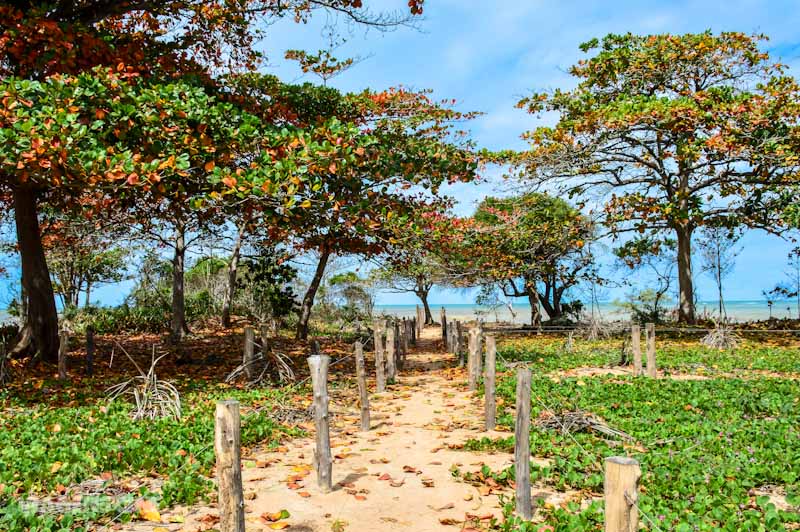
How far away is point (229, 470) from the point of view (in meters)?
4.29

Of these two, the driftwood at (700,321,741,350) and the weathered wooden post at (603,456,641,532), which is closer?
the weathered wooden post at (603,456,641,532)

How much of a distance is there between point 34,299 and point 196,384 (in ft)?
14.4

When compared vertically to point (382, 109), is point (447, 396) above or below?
below

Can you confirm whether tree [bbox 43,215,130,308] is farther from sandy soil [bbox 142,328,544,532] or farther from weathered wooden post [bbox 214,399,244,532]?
weathered wooden post [bbox 214,399,244,532]

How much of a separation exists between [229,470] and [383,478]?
2294mm

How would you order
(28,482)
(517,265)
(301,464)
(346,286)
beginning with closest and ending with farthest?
(28,482) → (301,464) → (517,265) → (346,286)

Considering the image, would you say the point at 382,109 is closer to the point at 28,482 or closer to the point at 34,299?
the point at 34,299

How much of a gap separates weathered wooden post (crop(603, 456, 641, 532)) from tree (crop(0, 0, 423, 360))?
792 centimetres

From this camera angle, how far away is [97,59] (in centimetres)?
1116

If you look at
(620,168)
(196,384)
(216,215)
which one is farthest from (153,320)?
(620,168)

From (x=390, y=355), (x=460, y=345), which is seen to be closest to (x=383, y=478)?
(x=390, y=355)

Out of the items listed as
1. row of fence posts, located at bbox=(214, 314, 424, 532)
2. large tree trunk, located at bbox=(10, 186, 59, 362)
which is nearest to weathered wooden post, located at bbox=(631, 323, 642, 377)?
row of fence posts, located at bbox=(214, 314, 424, 532)

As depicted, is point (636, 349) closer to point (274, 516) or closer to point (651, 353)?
point (651, 353)

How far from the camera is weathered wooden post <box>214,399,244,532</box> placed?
4252 mm
